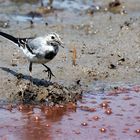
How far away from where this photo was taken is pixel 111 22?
14.2 metres

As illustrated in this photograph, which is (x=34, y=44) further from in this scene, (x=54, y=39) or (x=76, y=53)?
(x=76, y=53)

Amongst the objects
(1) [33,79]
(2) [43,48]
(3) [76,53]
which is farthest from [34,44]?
(3) [76,53]

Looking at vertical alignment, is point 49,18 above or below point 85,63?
above

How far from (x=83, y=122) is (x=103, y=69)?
2.64m

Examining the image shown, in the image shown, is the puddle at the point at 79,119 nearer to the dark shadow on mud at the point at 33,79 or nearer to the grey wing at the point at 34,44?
the dark shadow on mud at the point at 33,79

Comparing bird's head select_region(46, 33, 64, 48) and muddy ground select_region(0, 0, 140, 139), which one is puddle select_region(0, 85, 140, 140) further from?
bird's head select_region(46, 33, 64, 48)

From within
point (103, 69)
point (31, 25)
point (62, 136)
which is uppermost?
point (31, 25)

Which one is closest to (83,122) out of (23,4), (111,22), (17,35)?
(17,35)

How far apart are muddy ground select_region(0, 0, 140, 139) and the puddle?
57 millimetres

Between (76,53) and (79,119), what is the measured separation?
3132mm

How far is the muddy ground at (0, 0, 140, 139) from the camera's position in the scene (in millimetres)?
9625

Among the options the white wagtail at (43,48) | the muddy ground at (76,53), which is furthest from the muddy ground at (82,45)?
the white wagtail at (43,48)

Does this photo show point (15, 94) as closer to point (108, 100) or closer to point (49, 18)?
point (108, 100)

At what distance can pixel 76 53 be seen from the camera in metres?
11.8
